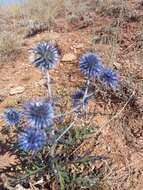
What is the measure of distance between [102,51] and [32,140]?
2.43 metres

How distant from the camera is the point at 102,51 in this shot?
5.35 m

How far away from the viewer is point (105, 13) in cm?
670

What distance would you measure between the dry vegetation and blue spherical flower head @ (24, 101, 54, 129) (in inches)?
27.0

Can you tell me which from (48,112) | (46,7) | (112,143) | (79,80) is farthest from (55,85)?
(46,7)

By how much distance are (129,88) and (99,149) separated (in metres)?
0.83

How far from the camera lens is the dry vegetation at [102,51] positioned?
397 cm

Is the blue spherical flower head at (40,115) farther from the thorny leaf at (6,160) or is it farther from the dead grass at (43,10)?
the dead grass at (43,10)

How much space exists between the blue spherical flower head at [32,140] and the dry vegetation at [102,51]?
48 cm

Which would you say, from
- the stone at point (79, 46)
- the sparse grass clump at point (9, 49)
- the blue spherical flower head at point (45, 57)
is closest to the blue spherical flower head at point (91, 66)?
the blue spherical flower head at point (45, 57)

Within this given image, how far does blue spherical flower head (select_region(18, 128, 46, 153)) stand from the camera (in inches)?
122

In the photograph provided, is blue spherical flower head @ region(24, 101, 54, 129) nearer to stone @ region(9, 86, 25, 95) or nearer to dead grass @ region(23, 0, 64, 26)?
stone @ region(9, 86, 25, 95)

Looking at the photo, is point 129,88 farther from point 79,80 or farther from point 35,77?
point 35,77

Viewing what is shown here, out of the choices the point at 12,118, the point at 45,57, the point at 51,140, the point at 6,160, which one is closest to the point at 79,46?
the point at 6,160

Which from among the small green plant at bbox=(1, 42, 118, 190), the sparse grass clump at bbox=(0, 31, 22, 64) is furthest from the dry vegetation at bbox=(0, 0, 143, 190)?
the small green plant at bbox=(1, 42, 118, 190)
